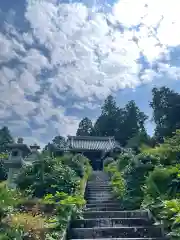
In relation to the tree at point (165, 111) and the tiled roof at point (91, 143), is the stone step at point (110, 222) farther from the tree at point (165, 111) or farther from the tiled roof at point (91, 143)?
the tiled roof at point (91, 143)

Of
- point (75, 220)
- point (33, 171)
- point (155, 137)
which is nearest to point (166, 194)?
point (75, 220)

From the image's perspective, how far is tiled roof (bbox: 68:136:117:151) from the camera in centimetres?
4219

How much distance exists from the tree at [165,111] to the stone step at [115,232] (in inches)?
1211

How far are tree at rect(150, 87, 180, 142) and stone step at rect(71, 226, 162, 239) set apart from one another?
30747 millimetres

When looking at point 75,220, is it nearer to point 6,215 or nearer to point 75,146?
point 6,215

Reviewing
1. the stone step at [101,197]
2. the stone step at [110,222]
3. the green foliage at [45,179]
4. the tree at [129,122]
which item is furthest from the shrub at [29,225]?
the tree at [129,122]

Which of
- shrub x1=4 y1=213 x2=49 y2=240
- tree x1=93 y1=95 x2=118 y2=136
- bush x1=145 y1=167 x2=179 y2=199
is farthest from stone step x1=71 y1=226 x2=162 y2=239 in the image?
tree x1=93 y1=95 x2=118 y2=136

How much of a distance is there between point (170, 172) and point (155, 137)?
31945mm

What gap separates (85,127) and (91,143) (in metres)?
18.6

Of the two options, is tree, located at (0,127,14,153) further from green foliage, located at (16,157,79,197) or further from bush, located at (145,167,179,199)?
bush, located at (145,167,179,199)

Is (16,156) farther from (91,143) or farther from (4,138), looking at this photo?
(4,138)

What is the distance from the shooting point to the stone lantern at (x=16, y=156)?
782 inches

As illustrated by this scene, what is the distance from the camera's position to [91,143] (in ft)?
147

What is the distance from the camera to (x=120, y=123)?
55.7 metres
